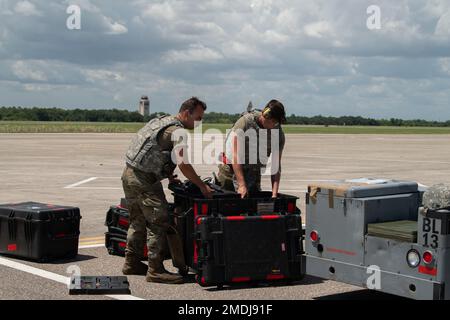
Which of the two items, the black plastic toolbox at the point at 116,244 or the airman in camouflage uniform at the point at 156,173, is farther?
the black plastic toolbox at the point at 116,244

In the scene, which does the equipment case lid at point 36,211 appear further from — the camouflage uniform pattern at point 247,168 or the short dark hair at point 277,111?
the short dark hair at point 277,111

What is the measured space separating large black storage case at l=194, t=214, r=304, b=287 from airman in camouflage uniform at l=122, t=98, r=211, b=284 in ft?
1.44

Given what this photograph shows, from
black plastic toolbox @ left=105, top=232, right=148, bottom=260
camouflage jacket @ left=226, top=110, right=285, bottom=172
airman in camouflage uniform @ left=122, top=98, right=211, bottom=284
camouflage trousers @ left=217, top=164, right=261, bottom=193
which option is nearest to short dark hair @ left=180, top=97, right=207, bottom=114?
airman in camouflage uniform @ left=122, top=98, right=211, bottom=284

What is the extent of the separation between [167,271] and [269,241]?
1212 mm

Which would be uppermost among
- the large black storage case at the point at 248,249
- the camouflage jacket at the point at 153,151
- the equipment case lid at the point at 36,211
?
the camouflage jacket at the point at 153,151

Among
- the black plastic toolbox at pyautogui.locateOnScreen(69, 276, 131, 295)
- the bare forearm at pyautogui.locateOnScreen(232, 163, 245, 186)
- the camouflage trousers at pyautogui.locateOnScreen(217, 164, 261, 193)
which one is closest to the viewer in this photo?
the black plastic toolbox at pyautogui.locateOnScreen(69, 276, 131, 295)

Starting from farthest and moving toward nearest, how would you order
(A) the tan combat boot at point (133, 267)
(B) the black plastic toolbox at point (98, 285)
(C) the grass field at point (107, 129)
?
(C) the grass field at point (107, 129) → (A) the tan combat boot at point (133, 267) → (B) the black plastic toolbox at point (98, 285)

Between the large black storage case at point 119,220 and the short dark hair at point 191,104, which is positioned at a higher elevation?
the short dark hair at point 191,104

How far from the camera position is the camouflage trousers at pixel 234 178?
8129 mm

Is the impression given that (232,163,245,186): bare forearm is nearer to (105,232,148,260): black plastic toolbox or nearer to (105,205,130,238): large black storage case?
(105,205,130,238): large black storage case

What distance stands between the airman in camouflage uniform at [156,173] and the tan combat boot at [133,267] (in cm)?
31

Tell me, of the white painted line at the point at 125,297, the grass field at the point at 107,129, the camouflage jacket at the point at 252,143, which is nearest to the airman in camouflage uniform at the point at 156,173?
the camouflage jacket at the point at 252,143

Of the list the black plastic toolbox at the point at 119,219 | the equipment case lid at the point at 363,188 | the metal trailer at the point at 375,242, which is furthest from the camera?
the black plastic toolbox at the point at 119,219

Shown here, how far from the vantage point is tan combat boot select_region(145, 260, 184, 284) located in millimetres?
7461
